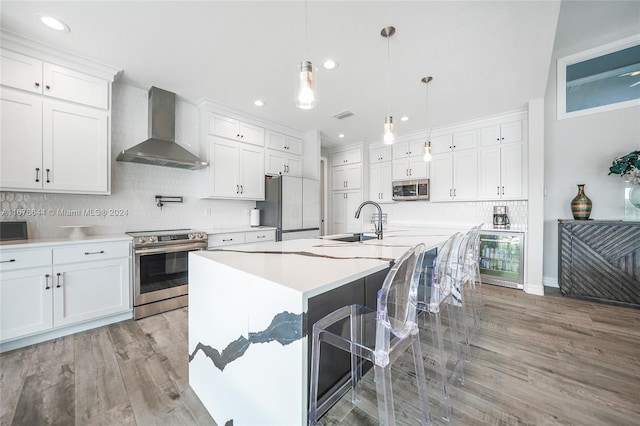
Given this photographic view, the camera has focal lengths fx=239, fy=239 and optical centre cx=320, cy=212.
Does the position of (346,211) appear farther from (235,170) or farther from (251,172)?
(235,170)

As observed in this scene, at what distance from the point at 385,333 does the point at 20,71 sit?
3.71 m

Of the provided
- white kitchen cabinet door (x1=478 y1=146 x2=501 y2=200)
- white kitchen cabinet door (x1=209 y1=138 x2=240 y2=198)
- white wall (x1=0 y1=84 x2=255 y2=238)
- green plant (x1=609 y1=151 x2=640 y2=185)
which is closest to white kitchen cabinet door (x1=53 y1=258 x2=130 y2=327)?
white wall (x1=0 y1=84 x2=255 y2=238)

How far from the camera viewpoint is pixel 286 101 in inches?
138

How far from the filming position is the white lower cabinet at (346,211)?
5504mm

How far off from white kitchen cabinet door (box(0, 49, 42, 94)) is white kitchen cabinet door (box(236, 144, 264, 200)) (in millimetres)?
2153

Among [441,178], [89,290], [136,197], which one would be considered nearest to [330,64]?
[136,197]

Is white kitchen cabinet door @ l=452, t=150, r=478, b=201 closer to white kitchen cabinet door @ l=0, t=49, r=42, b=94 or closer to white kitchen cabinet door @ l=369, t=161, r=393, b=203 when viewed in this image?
white kitchen cabinet door @ l=369, t=161, r=393, b=203

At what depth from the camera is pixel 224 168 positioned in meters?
3.70

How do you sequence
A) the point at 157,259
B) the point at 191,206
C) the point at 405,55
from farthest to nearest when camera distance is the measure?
the point at 191,206 < the point at 157,259 < the point at 405,55

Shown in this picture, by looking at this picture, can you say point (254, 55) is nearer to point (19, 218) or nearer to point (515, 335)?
point (19, 218)

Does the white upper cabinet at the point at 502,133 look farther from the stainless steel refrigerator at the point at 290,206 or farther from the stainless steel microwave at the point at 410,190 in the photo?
the stainless steel refrigerator at the point at 290,206

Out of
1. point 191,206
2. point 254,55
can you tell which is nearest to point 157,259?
point 191,206

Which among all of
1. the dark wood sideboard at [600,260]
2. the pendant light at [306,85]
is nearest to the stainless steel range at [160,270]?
the pendant light at [306,85]

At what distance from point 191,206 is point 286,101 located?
2123mm
